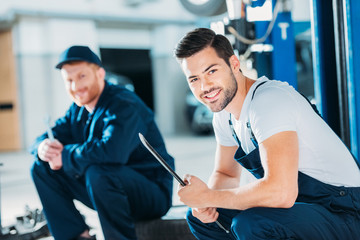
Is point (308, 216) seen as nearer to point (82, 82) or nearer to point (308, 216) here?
point (308, 216)

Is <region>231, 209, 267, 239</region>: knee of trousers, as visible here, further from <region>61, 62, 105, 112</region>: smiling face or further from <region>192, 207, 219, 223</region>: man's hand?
<region>61, 62, 105, 112</region>: smiling face

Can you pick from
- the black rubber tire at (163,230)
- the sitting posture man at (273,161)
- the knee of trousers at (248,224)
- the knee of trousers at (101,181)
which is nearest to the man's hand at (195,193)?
the sitting posture man at (273,161)

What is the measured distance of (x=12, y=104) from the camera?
9.97m

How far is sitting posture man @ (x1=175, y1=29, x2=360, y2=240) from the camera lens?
4.31 feet

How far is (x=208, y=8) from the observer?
10.5 feet

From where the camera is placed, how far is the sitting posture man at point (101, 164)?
2.00 metres

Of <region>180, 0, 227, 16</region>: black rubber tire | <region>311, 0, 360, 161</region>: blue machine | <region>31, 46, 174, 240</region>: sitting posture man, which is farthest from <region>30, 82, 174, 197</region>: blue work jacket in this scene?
<region>180, 0, 227, 16</region>: black rubber tire

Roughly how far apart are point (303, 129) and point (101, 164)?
102 cm

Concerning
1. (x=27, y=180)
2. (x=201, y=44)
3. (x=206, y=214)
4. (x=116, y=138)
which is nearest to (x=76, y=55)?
(x=116, y=138)

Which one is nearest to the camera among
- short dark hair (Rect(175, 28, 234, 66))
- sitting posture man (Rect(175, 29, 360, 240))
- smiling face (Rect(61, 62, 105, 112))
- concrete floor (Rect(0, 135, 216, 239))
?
sitting posture man (Rect(175, 29, 360, 240))

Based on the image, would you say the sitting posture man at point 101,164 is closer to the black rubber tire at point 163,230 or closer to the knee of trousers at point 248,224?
the black rubber tire at point 163,230

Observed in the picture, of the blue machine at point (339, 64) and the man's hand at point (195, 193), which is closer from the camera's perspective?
the man's hand at point (195, 193)

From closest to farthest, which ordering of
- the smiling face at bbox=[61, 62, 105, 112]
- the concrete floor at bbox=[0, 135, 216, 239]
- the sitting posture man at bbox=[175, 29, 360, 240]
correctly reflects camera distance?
the sitting posture man at bbox=[175, 29, 360, 240] < the smiling face at bbox=[61, 62, 105, 112] < the concrete floor at bbox=[0, 135, 216, 239]

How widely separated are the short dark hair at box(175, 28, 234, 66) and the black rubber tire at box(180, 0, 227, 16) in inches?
68.3
